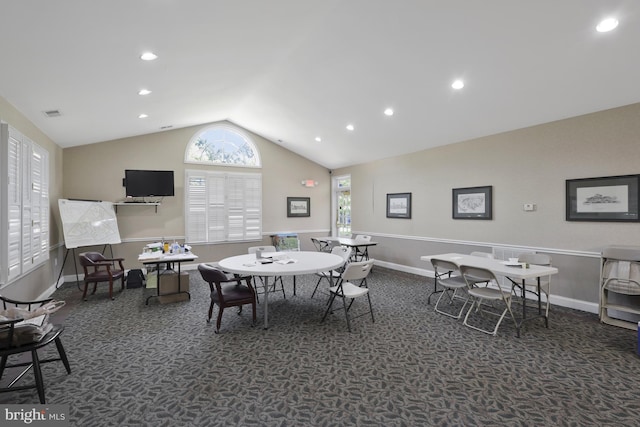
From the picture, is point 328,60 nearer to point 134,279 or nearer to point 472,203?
point 472,203

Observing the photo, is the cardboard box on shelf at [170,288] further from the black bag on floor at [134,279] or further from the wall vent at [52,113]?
the wall vent at [52,113]

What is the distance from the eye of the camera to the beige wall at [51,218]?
3.51 metres

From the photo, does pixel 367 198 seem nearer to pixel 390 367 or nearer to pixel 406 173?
pixel 406 173

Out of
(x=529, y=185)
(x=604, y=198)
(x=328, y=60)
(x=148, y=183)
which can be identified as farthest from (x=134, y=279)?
(x=604, y=198)

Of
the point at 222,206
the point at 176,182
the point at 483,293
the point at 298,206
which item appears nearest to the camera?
the point at 483,293

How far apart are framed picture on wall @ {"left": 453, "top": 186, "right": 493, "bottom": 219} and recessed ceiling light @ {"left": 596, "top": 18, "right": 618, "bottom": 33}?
2670mm

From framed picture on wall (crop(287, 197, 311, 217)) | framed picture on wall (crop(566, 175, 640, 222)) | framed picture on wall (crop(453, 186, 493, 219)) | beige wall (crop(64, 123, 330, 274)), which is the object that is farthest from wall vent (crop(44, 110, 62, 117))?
framed picture on wall (crop(566, 175, 640, 222))

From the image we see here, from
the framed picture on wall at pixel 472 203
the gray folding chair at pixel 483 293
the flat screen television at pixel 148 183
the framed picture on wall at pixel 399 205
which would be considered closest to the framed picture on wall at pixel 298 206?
the framed picture on wall at pixel 399 205

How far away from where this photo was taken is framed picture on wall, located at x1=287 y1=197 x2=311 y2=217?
332 inches

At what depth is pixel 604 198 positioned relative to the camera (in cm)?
400

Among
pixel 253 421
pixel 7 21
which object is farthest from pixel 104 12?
pixel 253 421

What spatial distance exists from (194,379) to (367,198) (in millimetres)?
5981

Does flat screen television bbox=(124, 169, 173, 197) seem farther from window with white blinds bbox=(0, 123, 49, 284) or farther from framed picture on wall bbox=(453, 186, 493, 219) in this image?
framed picture on wall bbox=(453, 186, 493, 219)

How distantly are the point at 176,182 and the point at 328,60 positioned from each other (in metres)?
4.65
